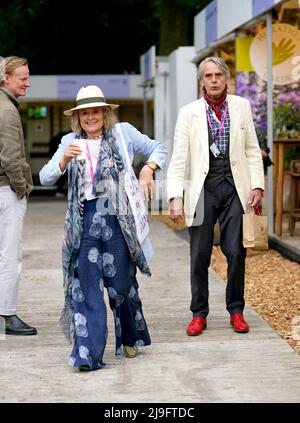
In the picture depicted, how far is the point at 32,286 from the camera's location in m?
9.67

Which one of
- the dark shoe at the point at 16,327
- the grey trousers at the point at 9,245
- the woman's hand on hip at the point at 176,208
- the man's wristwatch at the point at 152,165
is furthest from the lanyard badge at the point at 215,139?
the dark shoe at the point at 16,327

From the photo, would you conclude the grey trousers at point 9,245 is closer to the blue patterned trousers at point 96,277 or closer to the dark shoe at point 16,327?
the dark shoe at point 16,327

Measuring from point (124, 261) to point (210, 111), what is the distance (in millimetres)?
1369

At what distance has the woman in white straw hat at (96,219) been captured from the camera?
20.1 feet

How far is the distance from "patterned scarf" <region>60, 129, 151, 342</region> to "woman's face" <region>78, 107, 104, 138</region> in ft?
0.25

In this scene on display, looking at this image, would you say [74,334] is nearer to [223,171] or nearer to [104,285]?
Result: [104,285]

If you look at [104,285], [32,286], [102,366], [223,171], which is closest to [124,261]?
[104,285]

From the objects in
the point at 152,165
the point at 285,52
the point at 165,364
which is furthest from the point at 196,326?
the point at 285,52

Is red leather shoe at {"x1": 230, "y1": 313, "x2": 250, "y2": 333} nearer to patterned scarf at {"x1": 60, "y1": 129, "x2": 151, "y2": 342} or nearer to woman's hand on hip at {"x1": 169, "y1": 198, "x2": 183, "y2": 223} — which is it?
woman's hand on hip at {"x1": 169, "y1": 198, "x2": 183, "y2": 223}

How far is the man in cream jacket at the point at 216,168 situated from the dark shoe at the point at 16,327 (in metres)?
1.10

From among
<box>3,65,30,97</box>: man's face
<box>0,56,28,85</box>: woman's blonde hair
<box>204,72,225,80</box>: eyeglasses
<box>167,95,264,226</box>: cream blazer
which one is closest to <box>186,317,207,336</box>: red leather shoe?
<box>167,95,264,226</box>: cream blazer

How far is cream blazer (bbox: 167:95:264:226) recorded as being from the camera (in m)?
6.92

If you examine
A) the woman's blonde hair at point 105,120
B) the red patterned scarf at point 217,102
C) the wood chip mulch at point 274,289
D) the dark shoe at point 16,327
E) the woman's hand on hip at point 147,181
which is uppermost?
the red patterned scarf at point 217,102

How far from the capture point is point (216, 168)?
6953 mm
